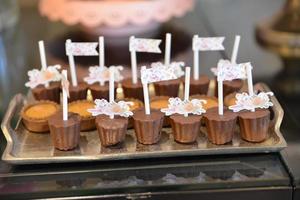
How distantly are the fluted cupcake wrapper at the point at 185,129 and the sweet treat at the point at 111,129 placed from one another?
0.25 feet

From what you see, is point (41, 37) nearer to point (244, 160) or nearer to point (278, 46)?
point (278, 46)

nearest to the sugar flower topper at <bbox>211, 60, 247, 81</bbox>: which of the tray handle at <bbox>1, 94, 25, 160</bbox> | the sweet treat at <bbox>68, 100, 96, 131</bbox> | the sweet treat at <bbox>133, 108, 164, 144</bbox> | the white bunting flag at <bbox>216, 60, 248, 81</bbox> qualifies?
the white bunting flag at <bbox>216, 60, 248, 81</bbox>

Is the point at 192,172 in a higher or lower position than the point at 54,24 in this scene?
lower

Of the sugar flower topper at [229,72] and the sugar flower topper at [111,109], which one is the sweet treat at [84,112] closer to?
the sugar flower topper at [111,109]

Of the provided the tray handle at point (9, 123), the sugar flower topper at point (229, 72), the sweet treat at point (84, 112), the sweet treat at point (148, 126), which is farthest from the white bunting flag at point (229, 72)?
the tray handle at point (9, 123)

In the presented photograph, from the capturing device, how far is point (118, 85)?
38.8 inches

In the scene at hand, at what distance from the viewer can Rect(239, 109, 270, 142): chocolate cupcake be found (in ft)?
2.72

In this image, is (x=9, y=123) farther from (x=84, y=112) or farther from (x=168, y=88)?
(x=168, y=88)

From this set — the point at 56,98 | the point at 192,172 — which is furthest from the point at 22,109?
the point at 192,172

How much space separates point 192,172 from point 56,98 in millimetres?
301

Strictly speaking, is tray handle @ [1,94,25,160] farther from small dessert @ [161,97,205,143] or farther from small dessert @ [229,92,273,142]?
small dessert @ [229,92,273,142]

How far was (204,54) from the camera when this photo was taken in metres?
1.26

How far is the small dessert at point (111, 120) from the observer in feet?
2.70

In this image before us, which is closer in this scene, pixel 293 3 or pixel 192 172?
pixel 192 172
